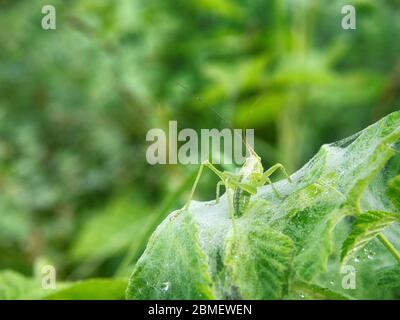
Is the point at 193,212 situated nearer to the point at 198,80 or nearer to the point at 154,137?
the point at 154,137

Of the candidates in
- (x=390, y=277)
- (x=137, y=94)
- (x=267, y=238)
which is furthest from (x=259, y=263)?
(x=137, y=94)

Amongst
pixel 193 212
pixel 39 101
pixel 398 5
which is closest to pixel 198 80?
pixel 39 101

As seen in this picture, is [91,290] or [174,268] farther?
[91,290]

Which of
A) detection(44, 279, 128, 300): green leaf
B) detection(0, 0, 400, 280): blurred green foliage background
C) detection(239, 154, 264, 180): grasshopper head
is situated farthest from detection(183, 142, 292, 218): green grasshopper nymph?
detection(0, 0, 400, 280): blurred green foliage background

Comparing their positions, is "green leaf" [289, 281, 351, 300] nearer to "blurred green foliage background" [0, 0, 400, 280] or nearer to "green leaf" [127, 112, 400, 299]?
"green leaf" [127, 112, 400, 299]

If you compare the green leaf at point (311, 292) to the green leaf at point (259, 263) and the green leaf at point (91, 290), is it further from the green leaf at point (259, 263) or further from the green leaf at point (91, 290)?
the green leaf at point (91, 290)

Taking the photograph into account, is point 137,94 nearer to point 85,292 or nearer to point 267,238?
point 85,292

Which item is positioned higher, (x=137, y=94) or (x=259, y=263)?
(x=137, y=94)

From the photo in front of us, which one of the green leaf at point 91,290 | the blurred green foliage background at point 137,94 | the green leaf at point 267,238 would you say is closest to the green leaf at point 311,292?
the green leaf at point 267,238
